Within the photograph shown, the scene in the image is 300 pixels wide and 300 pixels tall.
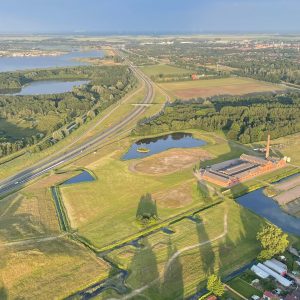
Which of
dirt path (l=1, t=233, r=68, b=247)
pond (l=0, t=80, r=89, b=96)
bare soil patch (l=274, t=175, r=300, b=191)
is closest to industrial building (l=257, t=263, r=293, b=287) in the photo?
bare soil patch (l=274, t=175, r=300, b=191)

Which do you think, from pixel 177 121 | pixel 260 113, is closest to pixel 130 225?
pixel 177 121

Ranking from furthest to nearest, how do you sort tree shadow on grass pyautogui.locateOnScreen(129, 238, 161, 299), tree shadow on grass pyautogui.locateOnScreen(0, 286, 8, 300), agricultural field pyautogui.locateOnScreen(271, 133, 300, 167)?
agricultural field pyautogui.locateOnScreen(271, 133, 300, 167), tree shadow on grass pyautogui.locateOnScreen(129, 238, 161, 299), tree shadow on grass pyautogui.locateOnScreen(0, 286, 8, 300)

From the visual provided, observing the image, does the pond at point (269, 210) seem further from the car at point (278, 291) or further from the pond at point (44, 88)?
the pond at point (44, 88)

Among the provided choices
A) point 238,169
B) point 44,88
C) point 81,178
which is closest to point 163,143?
point 238,169

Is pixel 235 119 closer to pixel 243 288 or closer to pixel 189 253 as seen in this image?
pixel 189 253

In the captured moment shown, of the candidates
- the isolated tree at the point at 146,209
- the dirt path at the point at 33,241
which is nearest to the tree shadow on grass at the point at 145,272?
the isolated tree at the point at 146,209

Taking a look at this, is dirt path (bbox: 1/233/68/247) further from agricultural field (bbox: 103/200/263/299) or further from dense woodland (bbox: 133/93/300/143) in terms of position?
dense woodland (bbox: 133/93/300/143)

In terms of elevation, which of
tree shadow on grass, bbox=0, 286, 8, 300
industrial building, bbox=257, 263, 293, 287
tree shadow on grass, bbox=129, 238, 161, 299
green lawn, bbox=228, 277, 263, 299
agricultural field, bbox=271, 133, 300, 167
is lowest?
tree shadow on grass, bbox=0, 286, 8, 300
